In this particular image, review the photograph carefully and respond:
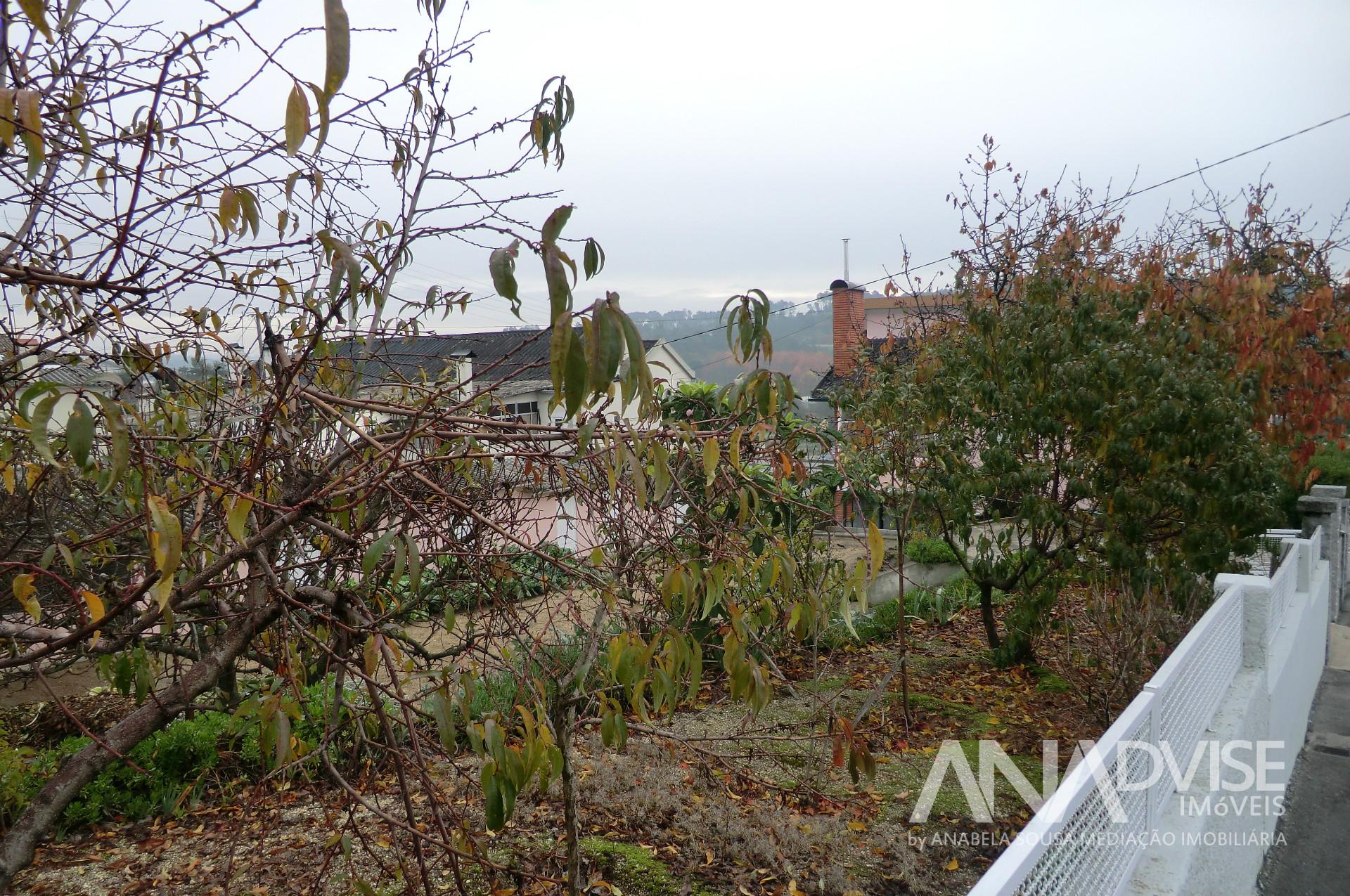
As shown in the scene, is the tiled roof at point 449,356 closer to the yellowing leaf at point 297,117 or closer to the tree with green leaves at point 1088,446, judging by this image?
the yellowing leaf at point 297,117

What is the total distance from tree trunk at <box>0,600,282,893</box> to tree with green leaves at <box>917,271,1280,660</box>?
5027 millimetres

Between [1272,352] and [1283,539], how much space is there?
5.22ft

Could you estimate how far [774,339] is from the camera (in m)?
2.25

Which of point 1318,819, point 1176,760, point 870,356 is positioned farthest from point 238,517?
point 870,356

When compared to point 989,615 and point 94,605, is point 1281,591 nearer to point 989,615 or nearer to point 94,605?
point 989,615

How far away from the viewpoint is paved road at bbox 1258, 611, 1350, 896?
3973 millimetres

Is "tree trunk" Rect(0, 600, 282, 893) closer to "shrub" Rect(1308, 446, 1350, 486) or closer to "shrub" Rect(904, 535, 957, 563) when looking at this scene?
"shrub" Rect(904, 535, 957, 563)

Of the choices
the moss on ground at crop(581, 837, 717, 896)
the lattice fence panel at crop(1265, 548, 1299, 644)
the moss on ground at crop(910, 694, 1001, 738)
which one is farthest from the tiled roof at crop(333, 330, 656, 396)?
the lattice fence panel at crop(1265, 548, 1299, 644)

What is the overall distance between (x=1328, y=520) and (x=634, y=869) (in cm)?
854

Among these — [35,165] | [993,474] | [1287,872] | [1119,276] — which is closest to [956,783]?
[1287,872]

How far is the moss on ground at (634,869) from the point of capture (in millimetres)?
3523

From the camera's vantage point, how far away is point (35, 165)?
1.72m

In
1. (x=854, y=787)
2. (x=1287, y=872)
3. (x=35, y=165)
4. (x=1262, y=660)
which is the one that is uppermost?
(x=35, y=165)

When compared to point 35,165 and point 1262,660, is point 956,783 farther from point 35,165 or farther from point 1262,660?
point 35,165
